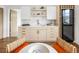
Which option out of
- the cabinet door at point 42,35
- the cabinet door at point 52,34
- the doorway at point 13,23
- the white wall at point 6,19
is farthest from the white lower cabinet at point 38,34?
the doorway at point 13,23

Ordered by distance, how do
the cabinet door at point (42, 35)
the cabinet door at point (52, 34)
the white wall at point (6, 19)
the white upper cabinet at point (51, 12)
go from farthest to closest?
the white wall at point (6, 19) → the white upper cabinet at point (51, 12) → the cabinet door at point (42, 35) → the cabinet door at point (52, 34)

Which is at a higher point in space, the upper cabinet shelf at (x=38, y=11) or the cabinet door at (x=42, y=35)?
the upper cabinet shelf at (x=38, y=11)

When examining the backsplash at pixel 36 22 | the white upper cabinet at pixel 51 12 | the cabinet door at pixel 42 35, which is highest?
the white upper cabinet at pixel 51 12

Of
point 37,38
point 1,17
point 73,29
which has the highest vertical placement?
point 1,17

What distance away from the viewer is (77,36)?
15.8 ft

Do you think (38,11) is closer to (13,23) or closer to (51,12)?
(51,12)

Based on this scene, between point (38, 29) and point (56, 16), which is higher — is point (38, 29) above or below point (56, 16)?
below

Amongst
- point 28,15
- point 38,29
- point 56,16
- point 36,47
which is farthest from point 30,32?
point 36,47

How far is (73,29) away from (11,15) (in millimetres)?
3084

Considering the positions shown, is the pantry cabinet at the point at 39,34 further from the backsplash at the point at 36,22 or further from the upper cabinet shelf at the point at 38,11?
the upper cabinet shelf at the point at 38,11

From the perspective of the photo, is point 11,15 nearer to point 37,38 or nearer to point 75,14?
point 37,38
